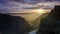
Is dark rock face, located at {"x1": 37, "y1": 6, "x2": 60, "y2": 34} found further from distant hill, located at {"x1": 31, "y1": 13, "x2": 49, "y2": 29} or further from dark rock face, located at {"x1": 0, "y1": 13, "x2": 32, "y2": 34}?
dark rock face, located at {"x1": 0, "y1": 13, "x2": 32, "y2": 34}

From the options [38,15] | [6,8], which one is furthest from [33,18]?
[6,8]

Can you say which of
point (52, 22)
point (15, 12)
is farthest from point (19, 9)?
point (52, 22)

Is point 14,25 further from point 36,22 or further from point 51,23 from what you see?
point 51,23

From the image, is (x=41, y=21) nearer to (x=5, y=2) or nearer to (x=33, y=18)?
(x=33, y=18)

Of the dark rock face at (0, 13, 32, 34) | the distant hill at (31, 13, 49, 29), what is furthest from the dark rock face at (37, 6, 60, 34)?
the dark rock face at (0, 13, 32, 34)

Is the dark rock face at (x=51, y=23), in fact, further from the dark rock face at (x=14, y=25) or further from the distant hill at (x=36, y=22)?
the dark rock face at (x=14, y=25)

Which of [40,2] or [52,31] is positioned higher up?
[40,2]

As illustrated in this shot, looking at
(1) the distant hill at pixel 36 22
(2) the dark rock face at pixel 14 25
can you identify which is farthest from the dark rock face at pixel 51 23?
(2) the dark rock face at pixel 14 25

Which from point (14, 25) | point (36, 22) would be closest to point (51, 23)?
point (36, 22)
